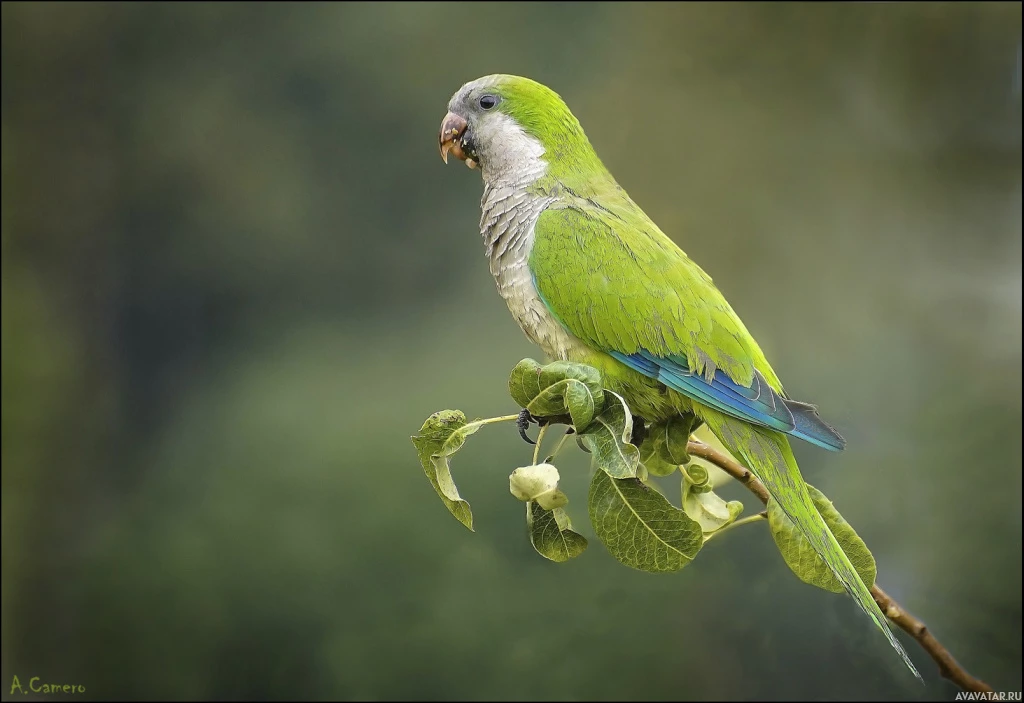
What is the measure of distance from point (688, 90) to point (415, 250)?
70cm

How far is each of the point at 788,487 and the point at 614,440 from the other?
21cm

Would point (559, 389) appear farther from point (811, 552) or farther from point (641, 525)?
point (811, 552)

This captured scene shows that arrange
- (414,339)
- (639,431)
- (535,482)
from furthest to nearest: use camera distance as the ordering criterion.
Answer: (414,339), (639,431), (535,482)

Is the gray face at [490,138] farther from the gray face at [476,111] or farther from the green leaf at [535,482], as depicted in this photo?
the green leaf at [535,482]

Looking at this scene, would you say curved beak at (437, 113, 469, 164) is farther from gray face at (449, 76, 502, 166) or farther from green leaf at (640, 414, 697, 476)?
green leaf at (640, 414, 697, 476)

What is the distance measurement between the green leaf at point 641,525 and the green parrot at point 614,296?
0.38ft

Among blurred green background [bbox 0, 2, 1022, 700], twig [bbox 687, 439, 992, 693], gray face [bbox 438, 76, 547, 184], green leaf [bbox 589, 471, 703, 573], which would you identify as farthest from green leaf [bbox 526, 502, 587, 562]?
blurred green background [bbox 0, 2, 1022, 700]

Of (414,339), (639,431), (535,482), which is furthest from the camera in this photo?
(414,339)

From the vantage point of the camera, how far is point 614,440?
767 mm

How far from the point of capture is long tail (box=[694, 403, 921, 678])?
782 mm

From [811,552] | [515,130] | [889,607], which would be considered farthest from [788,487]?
[515,130]

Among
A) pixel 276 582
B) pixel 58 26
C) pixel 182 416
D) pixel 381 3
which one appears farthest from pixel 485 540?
pixel 58 26

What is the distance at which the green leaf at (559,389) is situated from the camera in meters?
0.75

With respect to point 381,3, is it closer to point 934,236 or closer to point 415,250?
point 415,250
